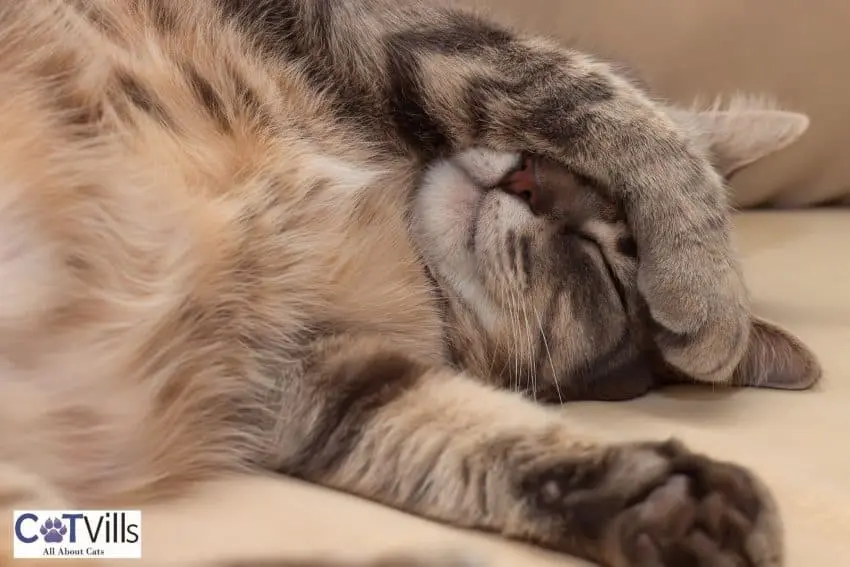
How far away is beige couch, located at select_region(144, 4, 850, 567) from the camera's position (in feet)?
2.44

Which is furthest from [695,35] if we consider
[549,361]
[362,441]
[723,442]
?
[362,441]

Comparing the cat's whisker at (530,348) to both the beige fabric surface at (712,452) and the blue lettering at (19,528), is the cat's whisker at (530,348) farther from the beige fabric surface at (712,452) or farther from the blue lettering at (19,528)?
the blue lettering at (19,528)

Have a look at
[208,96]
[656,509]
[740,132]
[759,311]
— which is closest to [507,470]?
[656,509]

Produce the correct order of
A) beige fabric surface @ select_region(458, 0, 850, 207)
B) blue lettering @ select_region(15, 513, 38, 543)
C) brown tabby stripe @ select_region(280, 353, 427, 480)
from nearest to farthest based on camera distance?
blue lettering @ select_region(15, 513, 38, 543) < brown tabby stripe @ select_region(280, 353, 427, 480) < beige fabric surface @ select_region(458, 0, 850, 207)

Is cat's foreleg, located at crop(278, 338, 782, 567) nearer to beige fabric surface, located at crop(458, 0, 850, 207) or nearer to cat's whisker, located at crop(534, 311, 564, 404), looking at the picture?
cat's whisker, located at crop(534, 311, 564, 404)

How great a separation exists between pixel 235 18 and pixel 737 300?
0.67 m

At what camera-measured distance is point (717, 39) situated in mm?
1641

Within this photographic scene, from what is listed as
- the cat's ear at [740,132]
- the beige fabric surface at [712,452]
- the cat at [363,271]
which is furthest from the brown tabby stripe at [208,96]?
the cat's ear at [740,132]

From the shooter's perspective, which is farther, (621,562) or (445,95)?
(445,95)

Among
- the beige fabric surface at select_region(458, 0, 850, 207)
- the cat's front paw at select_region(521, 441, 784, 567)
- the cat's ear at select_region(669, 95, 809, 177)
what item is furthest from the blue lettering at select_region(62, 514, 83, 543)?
the beige fabric surface at select_region(458, 0, 850, 207)

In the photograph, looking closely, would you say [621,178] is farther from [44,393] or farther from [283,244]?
[44,393]

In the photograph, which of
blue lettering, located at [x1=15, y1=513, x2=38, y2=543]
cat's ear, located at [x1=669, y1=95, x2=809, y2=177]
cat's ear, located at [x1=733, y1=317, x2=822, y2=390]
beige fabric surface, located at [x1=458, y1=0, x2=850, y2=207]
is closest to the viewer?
blue lettering, located at [x1=15, y1=513, x2=38, y2=543]

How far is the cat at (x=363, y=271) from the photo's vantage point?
2.56 ft

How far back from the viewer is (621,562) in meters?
0.72
